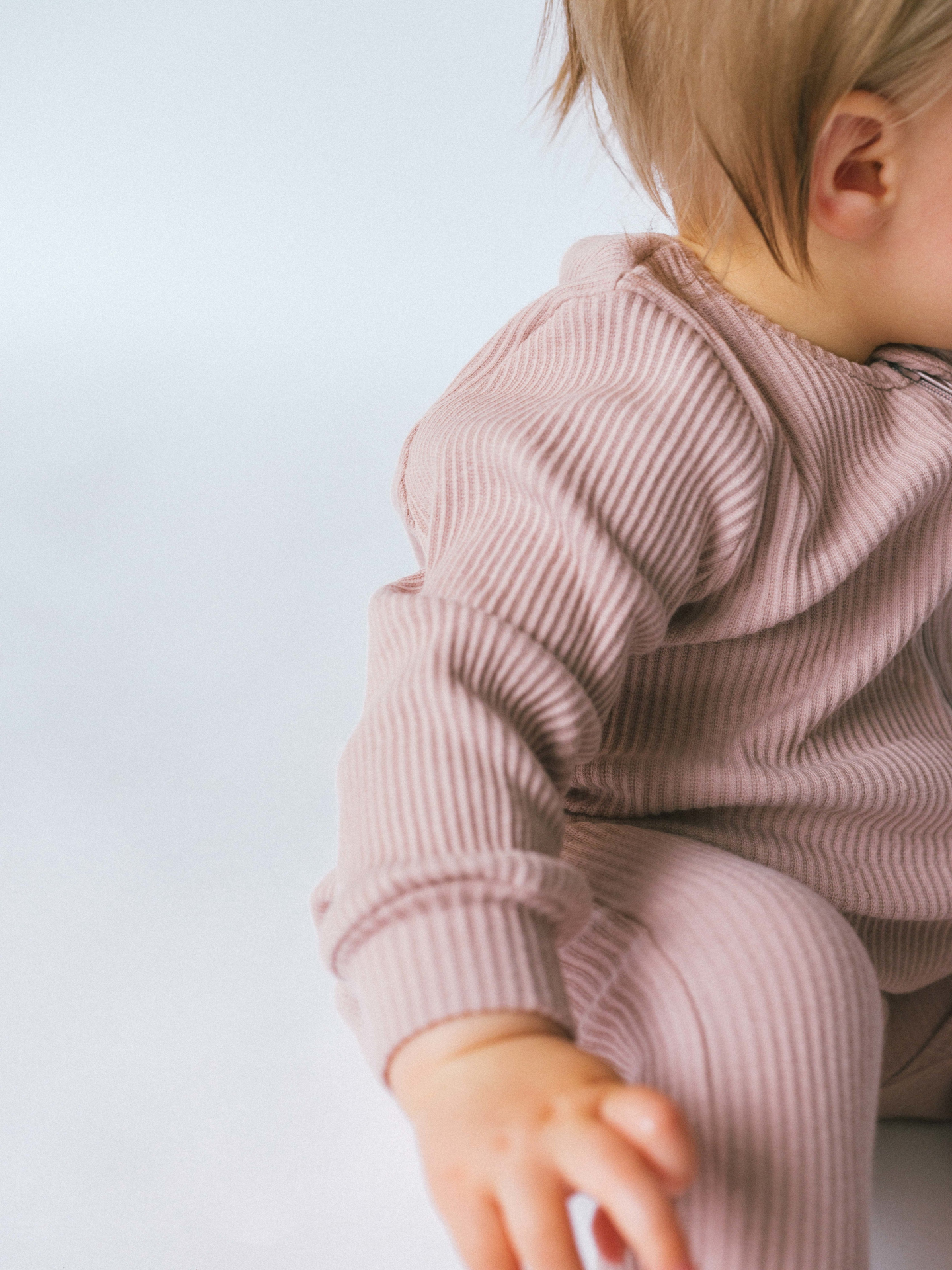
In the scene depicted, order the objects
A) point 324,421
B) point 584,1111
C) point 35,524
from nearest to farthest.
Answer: point 584,1111 < point 35,524 < point 324,421

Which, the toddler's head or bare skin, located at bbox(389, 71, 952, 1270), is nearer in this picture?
bare skin, located at bbox(389, 71, 952, 1270)

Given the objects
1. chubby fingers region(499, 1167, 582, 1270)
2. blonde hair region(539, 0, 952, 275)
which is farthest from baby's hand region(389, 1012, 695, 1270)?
blonde hair region(539, 0, 952, 275)

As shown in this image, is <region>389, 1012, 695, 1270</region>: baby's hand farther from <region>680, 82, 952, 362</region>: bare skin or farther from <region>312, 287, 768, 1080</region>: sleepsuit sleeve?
<region>680, 82, 952, 362</region>: bare skin

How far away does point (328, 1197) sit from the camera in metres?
0.52

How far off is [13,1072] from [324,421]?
69 centimetres

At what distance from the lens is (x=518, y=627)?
1.34 feet

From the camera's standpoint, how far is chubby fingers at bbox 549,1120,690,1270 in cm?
29

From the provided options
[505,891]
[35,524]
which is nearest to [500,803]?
[505,891]

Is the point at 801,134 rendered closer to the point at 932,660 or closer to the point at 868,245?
the point at 868,245

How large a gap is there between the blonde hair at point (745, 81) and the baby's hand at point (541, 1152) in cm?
30

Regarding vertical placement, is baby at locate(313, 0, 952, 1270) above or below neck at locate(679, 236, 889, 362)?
below

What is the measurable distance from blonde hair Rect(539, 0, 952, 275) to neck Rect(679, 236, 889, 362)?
11 millimetres

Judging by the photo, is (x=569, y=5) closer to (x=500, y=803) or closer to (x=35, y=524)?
(x=500, y=803)

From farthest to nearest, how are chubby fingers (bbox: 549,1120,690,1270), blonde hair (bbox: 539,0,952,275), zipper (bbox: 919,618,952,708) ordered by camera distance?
1. zipper (bbox: 919,618,952,708)
2. blonde hair (bbox: 539,0,952,275)
3. chubby fingers (bbox: 549,1120,690,1270)
